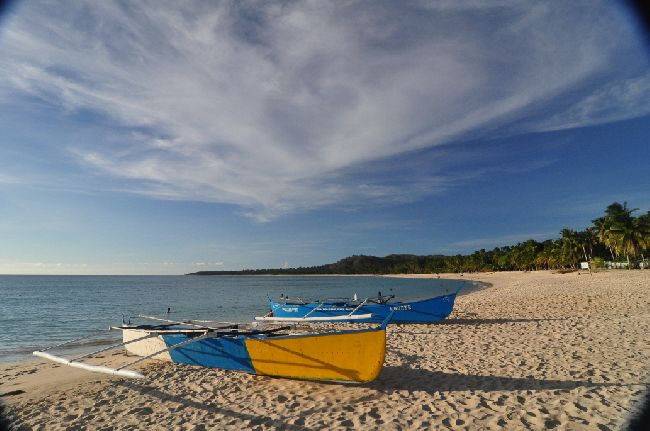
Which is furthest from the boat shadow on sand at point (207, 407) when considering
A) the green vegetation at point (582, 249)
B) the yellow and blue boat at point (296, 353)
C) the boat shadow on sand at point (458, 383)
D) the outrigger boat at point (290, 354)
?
the green vegetation at point (582, 249)

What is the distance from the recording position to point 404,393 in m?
6.23

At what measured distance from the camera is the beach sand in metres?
5.16

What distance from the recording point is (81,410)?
634 cm

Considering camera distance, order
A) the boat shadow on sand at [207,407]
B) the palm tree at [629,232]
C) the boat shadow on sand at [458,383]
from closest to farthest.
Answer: the boat shadow on sand at [207,407]
the boat shadow on sand at [458,383]
the palm tree at [629,232]

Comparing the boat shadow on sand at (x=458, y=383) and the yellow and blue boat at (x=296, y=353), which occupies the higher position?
the yellow and blue boat at (x=296, y=353)

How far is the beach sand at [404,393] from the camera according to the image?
203 inches

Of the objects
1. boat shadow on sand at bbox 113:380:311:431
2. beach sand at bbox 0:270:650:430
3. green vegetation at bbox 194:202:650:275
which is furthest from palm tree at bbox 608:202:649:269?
boat shadow on sand at bbox 113:380:311:431

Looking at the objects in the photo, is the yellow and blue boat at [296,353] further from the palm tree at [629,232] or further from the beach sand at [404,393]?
the palm tree at [629,232]

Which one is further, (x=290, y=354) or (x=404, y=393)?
(x=290, y=354)

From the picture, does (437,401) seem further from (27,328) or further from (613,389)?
(27,328)

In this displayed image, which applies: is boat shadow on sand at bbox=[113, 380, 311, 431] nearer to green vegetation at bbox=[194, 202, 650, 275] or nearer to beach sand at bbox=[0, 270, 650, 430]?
beach sand at bbox=[0, 270, 650, 430]

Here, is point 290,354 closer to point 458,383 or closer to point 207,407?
point 207,407

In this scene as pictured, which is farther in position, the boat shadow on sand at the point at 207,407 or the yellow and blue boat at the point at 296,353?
the yellow and blue boat at the point at 296,353

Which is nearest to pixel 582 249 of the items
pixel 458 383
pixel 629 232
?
pixel 629 232
